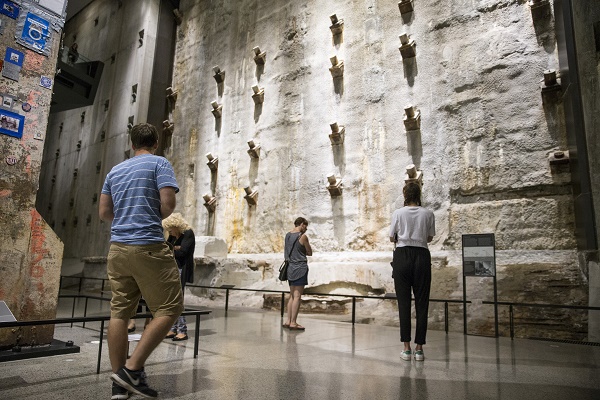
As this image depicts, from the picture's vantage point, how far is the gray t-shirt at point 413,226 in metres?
3.99

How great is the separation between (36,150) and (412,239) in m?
3.60

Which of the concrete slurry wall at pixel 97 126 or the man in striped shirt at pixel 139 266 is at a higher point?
the concrete slurry wall at pixel 97 126

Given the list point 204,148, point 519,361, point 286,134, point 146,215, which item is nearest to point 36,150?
point 146,215

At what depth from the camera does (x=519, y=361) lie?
4.07 meters

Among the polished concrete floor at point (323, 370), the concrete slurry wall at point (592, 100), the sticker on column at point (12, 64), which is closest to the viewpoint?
the polished concrete floor at point (323, 370)

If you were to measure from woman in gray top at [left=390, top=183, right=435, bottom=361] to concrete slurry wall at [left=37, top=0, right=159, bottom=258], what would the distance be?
38.1ft

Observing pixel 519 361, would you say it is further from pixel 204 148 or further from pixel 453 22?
pixel 204 148

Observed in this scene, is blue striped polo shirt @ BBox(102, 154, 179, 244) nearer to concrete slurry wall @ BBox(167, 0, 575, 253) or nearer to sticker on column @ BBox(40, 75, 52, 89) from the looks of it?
sticker on column @ BBox(40, 75, 52, 89)

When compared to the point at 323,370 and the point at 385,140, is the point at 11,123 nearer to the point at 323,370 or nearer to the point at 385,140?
the point at 323,370

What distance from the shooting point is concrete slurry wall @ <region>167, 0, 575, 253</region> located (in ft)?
23.0

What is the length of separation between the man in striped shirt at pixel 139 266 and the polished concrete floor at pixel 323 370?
0.29m

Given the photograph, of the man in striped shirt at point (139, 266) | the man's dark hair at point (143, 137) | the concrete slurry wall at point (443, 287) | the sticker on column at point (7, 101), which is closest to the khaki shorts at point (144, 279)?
the man in striped shirt at point (139, 266)

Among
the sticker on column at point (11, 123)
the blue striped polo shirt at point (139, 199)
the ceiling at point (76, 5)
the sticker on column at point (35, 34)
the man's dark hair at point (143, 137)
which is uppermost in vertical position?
the ceiling at point (76, 5)

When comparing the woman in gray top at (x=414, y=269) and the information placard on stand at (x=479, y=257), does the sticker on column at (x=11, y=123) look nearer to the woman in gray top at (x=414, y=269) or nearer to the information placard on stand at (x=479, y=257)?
the woman in gray top at (x=414, y=269)
